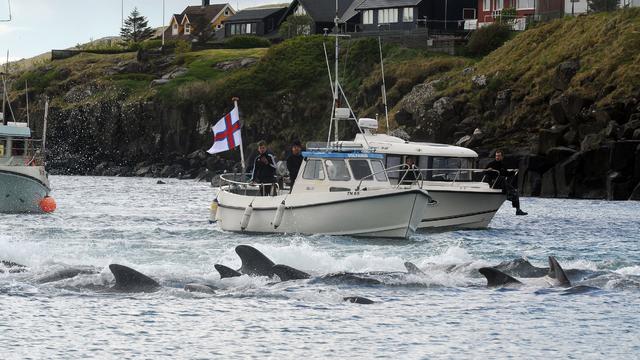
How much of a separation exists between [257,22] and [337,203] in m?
127

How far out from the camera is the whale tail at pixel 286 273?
24.3m

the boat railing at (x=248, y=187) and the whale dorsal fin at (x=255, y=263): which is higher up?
the boat railing at (x=248, y=187)

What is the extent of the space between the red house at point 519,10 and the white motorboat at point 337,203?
68.3m

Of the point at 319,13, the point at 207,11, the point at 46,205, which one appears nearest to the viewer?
the point at 46,205

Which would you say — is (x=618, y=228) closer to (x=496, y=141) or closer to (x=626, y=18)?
(x=496, y=141)

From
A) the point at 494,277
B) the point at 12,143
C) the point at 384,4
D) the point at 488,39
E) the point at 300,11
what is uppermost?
the point at 300,11

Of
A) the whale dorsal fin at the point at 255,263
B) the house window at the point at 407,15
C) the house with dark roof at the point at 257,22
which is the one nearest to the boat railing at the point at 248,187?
the whale dorsal fin at the point at 255,263

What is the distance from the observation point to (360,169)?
34594 millimetres

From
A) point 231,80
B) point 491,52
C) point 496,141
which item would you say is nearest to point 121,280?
point 496,141

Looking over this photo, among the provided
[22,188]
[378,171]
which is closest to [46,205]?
[22,188]

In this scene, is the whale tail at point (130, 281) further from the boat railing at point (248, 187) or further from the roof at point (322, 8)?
the roof at point (322, 8)

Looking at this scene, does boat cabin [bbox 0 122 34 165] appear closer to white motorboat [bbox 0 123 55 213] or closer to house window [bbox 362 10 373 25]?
white motorboat [bbox 0 123 55 213]

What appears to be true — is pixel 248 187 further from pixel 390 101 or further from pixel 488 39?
pixel 488 39

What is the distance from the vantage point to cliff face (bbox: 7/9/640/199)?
65.9m
